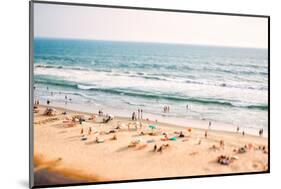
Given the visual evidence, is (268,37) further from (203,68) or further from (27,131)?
(27,131)

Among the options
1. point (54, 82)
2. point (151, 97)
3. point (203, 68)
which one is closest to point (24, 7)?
point (54, 82)

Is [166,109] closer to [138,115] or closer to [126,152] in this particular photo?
[138,115]

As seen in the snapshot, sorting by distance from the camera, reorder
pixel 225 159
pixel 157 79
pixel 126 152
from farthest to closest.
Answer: pixel 225 159 < pixel 157 79 < pixel 126 152

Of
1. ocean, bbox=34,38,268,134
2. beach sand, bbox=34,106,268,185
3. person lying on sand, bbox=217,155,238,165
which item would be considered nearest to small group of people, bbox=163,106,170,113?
ocean, bbox=34,38,268,134

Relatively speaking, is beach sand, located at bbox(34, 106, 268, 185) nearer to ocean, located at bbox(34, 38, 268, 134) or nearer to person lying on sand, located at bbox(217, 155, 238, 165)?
person lying on sand, located at bbox(217, 155, 238, 165)

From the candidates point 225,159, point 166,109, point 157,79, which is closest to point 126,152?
point 166,109

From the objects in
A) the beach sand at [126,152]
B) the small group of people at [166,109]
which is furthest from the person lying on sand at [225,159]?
the small group of people at [166,109]
